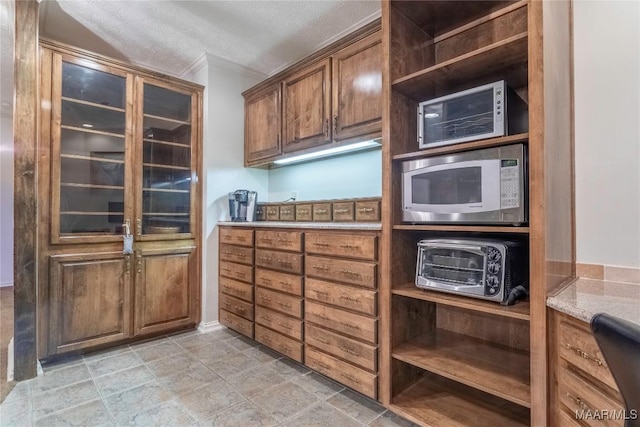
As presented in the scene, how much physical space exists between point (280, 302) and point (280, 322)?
0.15m

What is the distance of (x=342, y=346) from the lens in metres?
A: 1.91

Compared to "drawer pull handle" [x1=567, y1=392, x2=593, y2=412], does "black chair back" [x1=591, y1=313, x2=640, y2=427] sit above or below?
above

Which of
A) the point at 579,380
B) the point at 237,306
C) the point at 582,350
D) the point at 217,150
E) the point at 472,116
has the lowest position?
the point at 237,306

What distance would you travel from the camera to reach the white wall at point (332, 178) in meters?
2.54

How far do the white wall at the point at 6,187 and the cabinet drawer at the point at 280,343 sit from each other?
1.80 meters

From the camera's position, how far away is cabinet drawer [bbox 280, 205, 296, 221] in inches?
119

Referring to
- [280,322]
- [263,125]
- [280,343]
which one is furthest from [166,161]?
[280,343]

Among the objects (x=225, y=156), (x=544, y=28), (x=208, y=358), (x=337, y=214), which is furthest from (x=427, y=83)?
(x=208, y=358)

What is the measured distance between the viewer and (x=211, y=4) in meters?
2.24

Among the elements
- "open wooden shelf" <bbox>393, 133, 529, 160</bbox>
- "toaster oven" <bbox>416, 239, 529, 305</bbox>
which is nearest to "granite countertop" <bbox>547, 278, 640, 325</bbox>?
"toaster oven" <bbox>416, 239, 529, 305</bbox>

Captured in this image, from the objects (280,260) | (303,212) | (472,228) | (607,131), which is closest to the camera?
(472,228)

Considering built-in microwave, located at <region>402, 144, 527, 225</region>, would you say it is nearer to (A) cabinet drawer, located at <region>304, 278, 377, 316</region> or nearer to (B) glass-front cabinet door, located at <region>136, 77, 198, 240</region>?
(A) cabinet drawer, located at <region>304, 278, 377, 316</region>

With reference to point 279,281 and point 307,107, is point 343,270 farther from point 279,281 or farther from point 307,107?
point 307,107

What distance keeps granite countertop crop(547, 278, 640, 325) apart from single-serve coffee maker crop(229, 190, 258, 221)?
8.33 ft
